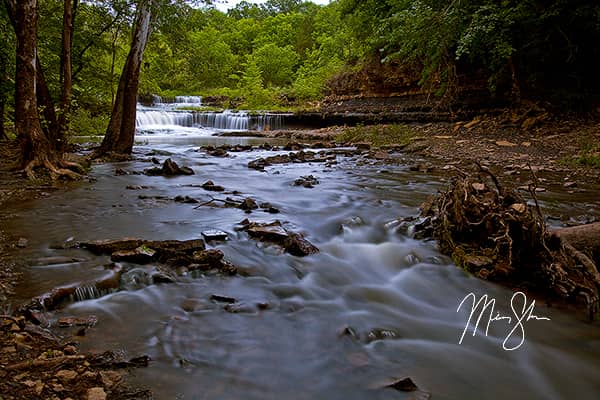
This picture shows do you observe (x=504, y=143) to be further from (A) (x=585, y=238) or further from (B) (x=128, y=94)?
(B) (x=128, y=94)

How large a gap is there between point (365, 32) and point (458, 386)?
65.2 feet

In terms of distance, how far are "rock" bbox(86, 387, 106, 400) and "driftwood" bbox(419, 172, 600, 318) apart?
8.93ft

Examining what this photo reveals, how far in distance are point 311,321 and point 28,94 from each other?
585cm

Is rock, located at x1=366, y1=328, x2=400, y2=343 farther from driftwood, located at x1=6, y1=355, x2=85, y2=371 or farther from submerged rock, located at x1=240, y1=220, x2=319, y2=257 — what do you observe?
driftwood, located at x1=6, y1=355, x2=85, y2=371

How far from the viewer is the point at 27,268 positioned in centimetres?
289

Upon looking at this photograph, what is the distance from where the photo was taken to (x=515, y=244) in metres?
3.16

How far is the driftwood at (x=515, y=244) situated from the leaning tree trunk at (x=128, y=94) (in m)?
8.11

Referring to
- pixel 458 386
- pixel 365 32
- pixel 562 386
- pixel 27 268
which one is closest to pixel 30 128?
pixel 27 268

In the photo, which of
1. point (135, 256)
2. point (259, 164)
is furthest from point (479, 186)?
point (259, 164)

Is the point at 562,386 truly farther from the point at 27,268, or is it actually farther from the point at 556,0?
the point at 556,0

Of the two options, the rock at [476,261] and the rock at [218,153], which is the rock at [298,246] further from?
the rock at [218,153]

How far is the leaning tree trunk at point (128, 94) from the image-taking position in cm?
904

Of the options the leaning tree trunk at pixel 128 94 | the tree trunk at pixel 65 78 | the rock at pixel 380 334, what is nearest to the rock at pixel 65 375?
the rock at pixel 380 334
